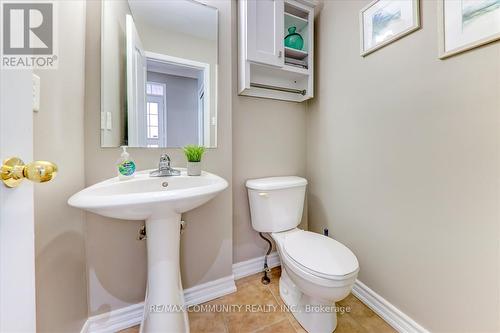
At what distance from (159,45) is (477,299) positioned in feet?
6.35

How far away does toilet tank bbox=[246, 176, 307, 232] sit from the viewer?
1.37 metres

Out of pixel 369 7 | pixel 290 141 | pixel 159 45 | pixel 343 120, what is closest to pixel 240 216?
pixel 290 141

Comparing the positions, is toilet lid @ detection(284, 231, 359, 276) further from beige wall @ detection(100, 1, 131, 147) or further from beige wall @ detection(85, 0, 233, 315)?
beige wall @ detection(100, 1, 131, 147)

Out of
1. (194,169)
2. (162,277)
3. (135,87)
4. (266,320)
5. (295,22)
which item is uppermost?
(295,22)

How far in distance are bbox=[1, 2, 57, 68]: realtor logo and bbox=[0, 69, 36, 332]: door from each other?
0.03 meters

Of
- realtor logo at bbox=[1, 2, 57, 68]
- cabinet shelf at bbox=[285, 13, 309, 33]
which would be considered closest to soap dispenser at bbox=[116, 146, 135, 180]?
realtor logo at bbox=[1, 2, 57, 68]

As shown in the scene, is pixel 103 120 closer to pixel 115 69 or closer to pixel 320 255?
pixel 115 69

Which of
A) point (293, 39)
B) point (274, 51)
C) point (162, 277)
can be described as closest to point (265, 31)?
point (274, 51)

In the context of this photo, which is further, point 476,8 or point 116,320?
point 116,320

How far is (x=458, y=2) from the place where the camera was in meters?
0.85

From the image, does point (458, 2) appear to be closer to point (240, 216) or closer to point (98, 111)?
point (240, 216)

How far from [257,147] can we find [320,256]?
33.6 inches

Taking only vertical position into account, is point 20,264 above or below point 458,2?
below

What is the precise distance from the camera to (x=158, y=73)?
3.88 ft
